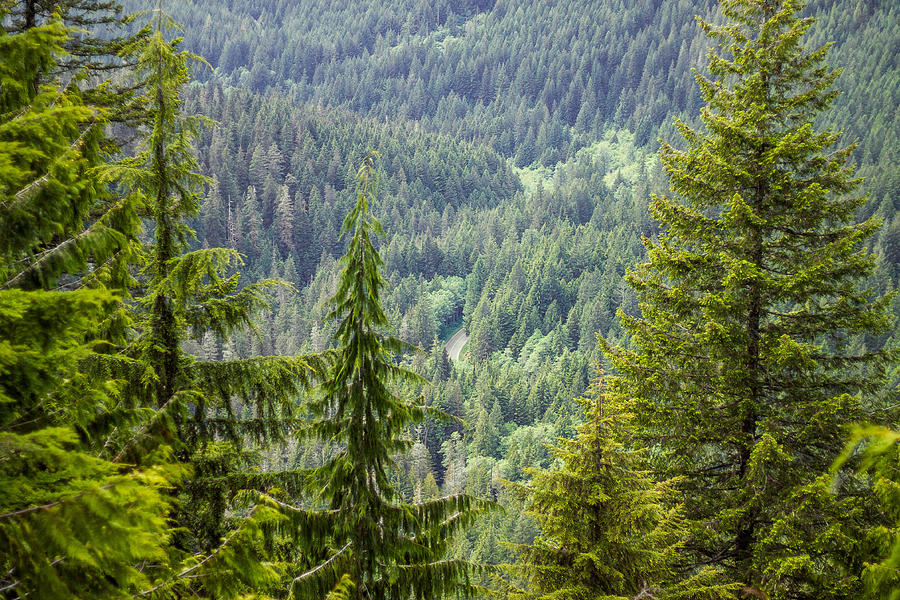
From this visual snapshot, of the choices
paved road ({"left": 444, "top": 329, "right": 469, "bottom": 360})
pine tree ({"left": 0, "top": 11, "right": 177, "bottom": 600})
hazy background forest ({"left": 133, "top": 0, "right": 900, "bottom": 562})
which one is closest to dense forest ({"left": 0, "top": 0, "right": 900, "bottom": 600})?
pine tree ({"left": 0, "top": 11, "right": 177, "bottom": 600})

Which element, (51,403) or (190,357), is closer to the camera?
(51,403)

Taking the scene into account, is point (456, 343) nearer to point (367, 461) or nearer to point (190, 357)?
Result: point (190, 357)

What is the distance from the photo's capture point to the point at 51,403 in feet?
11.8

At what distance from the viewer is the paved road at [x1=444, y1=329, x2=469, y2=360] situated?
11649 centimetres

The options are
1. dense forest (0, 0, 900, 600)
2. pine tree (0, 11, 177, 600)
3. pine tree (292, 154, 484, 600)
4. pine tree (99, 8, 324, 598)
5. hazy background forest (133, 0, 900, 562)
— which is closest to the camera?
pine tree (0, 11, 177, 600)

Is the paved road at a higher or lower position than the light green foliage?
lower

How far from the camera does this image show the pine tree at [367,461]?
20.3ft

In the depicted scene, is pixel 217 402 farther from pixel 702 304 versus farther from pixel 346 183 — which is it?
pixel 346 183

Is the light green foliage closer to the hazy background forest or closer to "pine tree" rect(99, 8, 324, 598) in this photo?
"pine tree" rect(99, 8, 324, 598)

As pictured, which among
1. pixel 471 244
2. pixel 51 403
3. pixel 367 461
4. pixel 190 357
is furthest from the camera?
pixel 471 244

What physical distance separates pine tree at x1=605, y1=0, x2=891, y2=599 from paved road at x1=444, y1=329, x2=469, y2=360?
105513 mm

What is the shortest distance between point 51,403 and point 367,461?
345 cm

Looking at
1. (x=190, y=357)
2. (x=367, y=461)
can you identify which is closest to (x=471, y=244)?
(x=190, y=357)

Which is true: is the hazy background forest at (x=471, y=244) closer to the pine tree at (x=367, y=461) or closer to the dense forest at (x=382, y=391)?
the dense forest at (x=382, y=391)
